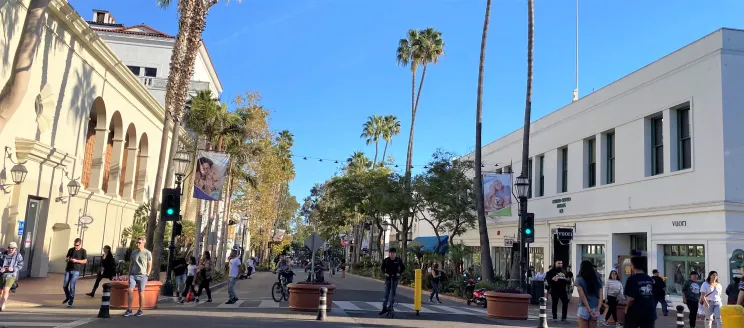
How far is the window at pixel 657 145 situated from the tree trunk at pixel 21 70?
20742 millimetres

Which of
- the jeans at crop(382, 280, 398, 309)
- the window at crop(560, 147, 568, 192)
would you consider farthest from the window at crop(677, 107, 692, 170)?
the jeans at crop(382, 280, 398, 309)

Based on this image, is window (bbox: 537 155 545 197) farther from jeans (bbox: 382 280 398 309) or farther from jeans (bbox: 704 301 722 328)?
jeans (bbox: 382 280 398 309)

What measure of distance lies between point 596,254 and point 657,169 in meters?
5.20

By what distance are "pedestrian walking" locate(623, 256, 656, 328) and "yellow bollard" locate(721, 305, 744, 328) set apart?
855 millimetres

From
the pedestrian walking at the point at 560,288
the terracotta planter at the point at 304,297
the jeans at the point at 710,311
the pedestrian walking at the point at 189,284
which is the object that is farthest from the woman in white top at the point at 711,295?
the pedestrian walking at the point at 189,284

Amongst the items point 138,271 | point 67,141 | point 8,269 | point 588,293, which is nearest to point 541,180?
point 67,141

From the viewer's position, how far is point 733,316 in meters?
7.16

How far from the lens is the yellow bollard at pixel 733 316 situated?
715 centimetres

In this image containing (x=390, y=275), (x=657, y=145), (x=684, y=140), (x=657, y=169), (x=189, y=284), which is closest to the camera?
(x=390, y=275)

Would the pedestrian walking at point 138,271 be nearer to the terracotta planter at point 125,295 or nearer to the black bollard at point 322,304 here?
the terracotta planter at point 125,295

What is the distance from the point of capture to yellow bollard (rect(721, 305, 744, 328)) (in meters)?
7.15

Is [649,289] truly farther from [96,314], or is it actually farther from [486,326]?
[96,314]

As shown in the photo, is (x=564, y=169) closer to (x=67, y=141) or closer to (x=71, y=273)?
(x=67, y=141)

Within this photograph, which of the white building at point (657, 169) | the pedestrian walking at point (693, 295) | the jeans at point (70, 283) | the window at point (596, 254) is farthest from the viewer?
the window at point (596, 254)
